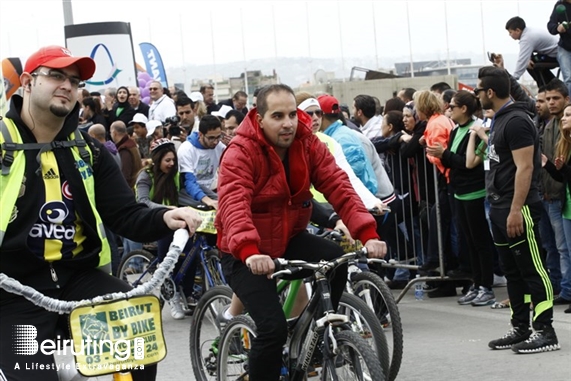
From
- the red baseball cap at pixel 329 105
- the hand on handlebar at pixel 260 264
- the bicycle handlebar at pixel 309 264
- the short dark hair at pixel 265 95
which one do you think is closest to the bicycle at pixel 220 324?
the bicycle handlebar at pixel 309 264

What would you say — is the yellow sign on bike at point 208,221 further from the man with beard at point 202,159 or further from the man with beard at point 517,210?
the man with beard at point 517,210

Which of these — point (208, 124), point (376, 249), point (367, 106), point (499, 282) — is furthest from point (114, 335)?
point (367, 106)

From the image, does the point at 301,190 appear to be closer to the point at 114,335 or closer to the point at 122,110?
the point at 114,335

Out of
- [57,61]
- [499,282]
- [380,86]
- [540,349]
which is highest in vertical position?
[57,61]

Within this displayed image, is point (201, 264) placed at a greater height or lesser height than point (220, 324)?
lesser

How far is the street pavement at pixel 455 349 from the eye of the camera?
767cm

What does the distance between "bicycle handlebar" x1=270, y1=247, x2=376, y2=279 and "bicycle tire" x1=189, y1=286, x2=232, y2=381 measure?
1360 mm

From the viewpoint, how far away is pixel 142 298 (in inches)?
177

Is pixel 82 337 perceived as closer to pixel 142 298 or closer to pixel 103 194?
pixel 142 298

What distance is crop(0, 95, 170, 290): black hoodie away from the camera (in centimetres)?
475

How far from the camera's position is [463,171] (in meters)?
10.4

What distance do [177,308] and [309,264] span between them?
18.8 ft

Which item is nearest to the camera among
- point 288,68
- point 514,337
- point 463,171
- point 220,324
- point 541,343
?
point 220,324

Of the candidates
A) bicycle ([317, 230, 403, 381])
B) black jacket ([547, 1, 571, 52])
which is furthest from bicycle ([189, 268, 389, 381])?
black jacket ([547, 1, 571, 52])
